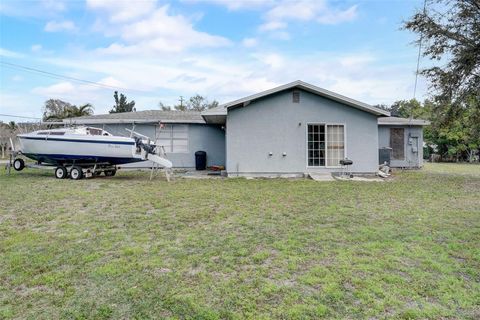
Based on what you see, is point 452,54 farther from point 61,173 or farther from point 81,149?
point 61,173

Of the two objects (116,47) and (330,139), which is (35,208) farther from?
(116,47)

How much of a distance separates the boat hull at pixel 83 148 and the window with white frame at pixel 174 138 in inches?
170

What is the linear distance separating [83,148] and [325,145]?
925 centimetres

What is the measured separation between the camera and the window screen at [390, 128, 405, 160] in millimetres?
17625

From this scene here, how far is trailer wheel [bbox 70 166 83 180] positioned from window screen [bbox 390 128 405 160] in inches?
608

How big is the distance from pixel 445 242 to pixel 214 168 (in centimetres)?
1133

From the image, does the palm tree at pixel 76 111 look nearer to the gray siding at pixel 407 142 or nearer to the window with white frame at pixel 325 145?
the window with white frame at pixel 325 145

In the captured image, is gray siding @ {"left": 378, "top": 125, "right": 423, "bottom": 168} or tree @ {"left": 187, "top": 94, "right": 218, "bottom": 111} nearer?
gray siding @ {"left": 378, "top": 125, "right": 423, "bottom": 168}

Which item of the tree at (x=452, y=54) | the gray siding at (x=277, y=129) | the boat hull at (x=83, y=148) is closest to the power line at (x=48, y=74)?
the boat hull at (x=83, y=148)

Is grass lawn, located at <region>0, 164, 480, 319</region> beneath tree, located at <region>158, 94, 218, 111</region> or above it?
beneath

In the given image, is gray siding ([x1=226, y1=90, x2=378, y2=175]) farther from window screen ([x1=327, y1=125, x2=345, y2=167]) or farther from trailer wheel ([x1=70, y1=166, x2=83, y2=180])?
trailer wheel ([x1=70, y1=166, x2=83, y2=180])

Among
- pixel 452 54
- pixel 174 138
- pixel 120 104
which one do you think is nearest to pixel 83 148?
pixel 174 138

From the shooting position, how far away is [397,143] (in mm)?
17672

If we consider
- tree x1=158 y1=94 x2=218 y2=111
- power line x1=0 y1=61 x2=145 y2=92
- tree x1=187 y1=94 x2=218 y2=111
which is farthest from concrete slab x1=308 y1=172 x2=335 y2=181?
tree x1=187 y1=94 x2=218 y2=111
